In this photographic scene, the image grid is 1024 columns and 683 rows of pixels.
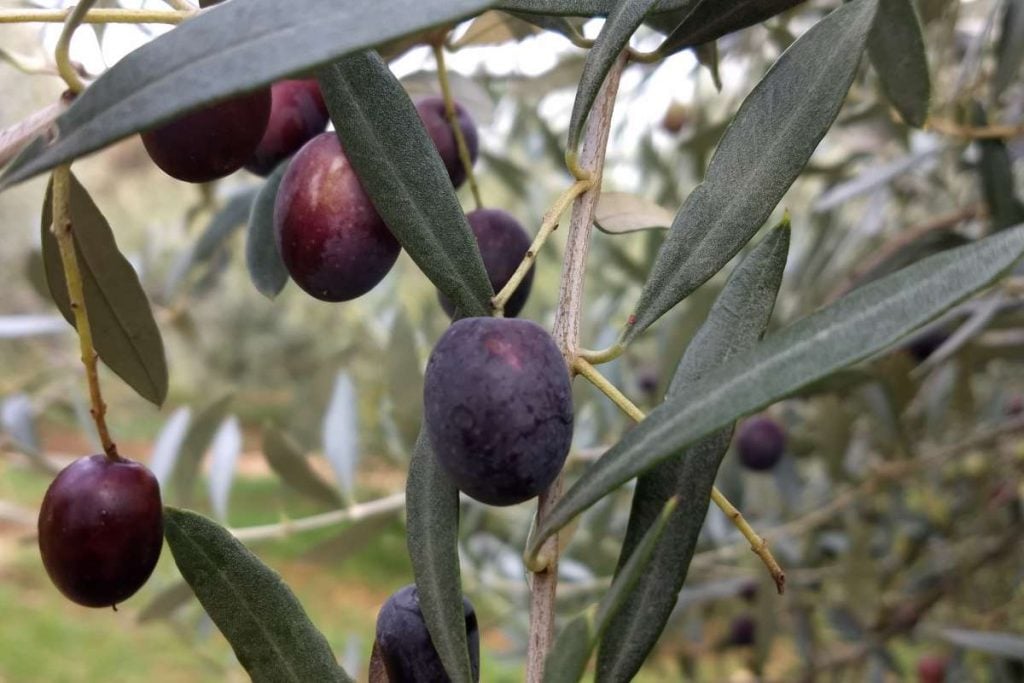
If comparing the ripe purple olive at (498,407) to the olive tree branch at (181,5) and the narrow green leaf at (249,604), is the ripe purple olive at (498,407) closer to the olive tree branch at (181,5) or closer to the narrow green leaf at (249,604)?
the narrow green leaf at (249,604)

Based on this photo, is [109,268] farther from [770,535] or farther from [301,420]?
[770,535]

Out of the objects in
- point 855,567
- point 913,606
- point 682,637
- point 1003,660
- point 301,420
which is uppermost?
point 301,420

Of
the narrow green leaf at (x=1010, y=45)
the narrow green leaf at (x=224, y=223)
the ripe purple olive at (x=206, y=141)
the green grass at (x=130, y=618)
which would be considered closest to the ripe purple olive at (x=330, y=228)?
the ripe purple olive at (x=206, y=141)

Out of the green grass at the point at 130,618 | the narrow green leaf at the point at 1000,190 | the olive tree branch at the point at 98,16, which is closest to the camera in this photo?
the olive tree branch at the point at 98,16

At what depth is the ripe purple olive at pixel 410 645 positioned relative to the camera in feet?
1.81

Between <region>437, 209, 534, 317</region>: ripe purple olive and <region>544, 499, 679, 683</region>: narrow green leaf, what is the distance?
259 mm

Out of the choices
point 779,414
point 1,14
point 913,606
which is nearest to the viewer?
point 1,14

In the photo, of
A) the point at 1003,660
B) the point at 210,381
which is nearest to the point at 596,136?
the point at 1003,660

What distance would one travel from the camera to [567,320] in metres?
0.51

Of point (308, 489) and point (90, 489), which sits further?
point (308, 489)

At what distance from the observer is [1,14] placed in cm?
48

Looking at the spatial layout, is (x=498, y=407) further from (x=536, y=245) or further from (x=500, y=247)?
(x=500, y=247)

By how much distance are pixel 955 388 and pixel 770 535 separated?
15.0 inches

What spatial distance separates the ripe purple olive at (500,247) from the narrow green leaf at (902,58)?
306mm
